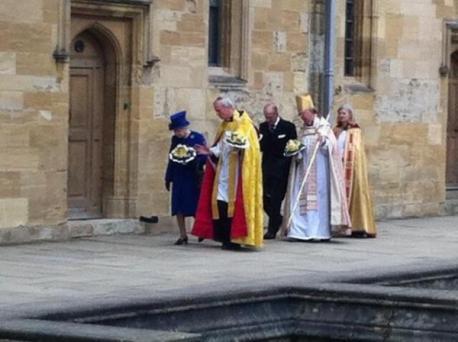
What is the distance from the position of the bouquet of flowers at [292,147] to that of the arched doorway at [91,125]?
2102 millimetres

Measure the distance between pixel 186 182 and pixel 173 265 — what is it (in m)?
2.42

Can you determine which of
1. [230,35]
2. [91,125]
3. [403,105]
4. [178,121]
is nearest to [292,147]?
[178,121]

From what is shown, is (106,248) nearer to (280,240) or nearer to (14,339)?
(280,240)

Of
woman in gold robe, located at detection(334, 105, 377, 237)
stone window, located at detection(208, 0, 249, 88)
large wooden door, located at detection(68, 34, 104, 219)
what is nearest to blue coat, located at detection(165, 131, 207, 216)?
large wooden door, located at detection(68, 34, 104, 219)

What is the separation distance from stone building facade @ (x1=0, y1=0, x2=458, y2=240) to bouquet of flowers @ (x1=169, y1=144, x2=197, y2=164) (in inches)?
56.6

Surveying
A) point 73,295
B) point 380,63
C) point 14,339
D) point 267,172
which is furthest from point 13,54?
point 14,339

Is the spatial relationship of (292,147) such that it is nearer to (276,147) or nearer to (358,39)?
(276,147)

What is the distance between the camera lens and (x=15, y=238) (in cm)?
1988

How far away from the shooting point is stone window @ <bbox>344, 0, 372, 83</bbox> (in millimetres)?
26219

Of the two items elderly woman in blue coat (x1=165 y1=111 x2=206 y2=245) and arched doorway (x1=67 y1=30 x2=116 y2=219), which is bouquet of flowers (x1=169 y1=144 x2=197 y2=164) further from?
arched doorway (x1=67 y1=30 x2=116 y2=219)

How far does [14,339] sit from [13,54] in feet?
31.6

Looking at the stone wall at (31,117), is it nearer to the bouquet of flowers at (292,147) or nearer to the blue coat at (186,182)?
the blue coat at (186,182)

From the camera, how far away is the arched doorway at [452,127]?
95.0 feet

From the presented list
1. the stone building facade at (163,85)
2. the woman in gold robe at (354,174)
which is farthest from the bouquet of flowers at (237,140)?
the woman in gold robe at (354,174)
